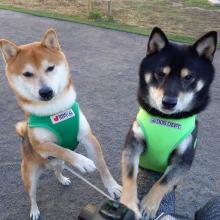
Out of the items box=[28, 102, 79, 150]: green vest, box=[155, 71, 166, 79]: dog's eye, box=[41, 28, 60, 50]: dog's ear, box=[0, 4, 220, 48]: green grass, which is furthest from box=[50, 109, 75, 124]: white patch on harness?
box=[0, 4, 220, 48]: green grass

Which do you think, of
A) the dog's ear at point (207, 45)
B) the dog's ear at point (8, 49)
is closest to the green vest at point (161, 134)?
the dog's ear at point (207, 45)

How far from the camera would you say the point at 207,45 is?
2.35 meters

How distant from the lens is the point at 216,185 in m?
3.32

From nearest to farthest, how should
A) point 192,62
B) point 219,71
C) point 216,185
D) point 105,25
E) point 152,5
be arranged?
point 192,62 → point 216,185 → point 219,71 → point 105,25 → point 152,5

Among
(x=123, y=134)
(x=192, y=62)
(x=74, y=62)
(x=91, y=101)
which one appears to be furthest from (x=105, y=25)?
(x=192, y=62)

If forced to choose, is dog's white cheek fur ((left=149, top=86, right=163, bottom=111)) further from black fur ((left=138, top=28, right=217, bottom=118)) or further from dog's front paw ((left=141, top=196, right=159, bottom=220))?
dog's front paw ((left=141, top=196, right=159, bottom=220))

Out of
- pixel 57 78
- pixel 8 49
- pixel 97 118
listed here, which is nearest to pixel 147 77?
pixel 57 78

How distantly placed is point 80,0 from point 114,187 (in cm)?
796

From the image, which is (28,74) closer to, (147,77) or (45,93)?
(45,93)

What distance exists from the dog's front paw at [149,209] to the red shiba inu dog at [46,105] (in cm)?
59

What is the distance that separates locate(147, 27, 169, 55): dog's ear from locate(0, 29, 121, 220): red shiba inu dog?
26.9 inches

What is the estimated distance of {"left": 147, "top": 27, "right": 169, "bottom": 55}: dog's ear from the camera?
2373mm

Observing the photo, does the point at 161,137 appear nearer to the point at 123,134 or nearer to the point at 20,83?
the point at 20,83

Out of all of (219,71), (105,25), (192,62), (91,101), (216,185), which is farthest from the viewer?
(105,25)
